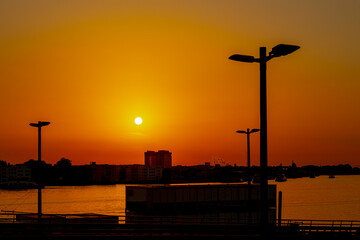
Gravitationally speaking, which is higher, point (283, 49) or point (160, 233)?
point (283, 49)

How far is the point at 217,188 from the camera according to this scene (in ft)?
263

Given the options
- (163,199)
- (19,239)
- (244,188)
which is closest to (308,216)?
(244,188)

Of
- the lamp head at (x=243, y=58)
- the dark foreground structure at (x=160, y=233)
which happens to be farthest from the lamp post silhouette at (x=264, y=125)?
the dark foreground structure at (x=160, y=233)

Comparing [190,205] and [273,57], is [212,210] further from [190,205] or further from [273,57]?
[273,57]

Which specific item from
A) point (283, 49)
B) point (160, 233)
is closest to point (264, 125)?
point (283, 49)

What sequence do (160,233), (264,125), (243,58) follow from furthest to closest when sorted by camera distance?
(160,233)
(243,58)
(264,125)

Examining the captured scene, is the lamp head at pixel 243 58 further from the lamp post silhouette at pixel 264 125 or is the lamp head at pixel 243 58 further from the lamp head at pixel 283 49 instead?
the lamp head at pixel 283 49

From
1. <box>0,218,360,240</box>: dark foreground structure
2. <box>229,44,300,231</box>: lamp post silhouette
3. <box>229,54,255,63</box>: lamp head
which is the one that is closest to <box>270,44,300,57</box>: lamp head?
<box>229,44,300,231</box>: lamp post silhouette

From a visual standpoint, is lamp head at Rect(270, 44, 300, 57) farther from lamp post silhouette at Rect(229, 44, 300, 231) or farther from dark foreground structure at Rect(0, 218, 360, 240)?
dark foreground structure at Rect(0, 218, 360, 240)

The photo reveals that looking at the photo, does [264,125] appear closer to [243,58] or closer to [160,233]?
[243,58]

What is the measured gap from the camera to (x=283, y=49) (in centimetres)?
1897

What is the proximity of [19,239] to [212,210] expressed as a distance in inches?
2172

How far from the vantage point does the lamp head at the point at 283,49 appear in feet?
62.0

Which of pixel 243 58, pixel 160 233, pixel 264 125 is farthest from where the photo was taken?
pixel 160 233
